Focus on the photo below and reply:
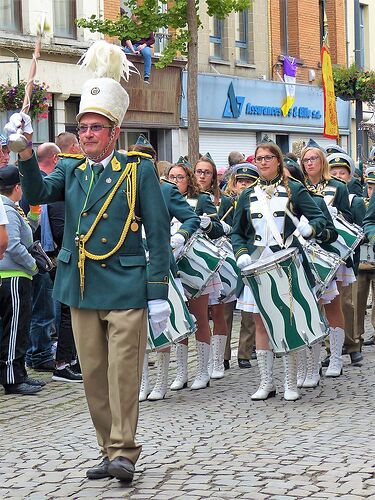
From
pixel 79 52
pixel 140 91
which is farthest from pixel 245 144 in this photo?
pixel 79 52

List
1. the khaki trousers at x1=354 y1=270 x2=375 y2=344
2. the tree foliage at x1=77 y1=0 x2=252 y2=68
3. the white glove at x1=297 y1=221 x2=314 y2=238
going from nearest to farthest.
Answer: the white glove at x1=297 y1=221 x2=314 y2=238
the khaki trousers at x1=354 y1=270 x2=375 y2=344
the tree foliage at x1=77 y1=0 x2=252 y2=68

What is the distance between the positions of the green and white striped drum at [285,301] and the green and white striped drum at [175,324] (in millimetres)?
537

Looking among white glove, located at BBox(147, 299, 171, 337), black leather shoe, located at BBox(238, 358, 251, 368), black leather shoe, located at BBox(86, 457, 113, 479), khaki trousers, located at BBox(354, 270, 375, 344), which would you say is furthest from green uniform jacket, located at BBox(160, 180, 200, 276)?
khaki trousers, located at BBox(354, 270, 375, 344)

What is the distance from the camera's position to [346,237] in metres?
11.1

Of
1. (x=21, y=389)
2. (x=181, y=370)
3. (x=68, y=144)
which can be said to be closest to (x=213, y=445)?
(x=181, y=370)

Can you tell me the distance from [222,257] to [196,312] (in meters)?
0.50

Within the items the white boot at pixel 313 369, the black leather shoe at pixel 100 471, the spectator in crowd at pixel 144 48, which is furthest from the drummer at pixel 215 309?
the spectator in crowd at pixel 144 48

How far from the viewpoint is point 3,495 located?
259 inches

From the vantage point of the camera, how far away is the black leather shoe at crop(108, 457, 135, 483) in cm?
661

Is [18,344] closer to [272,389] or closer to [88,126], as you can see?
[272,389]

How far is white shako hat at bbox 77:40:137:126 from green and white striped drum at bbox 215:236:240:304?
4.20 metres

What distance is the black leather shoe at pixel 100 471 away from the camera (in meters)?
6.82

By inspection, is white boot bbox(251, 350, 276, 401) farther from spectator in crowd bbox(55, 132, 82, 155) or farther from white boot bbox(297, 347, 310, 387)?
spectator in crowd bbox(55, 132, 82, 155)

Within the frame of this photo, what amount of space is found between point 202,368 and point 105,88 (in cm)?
398
